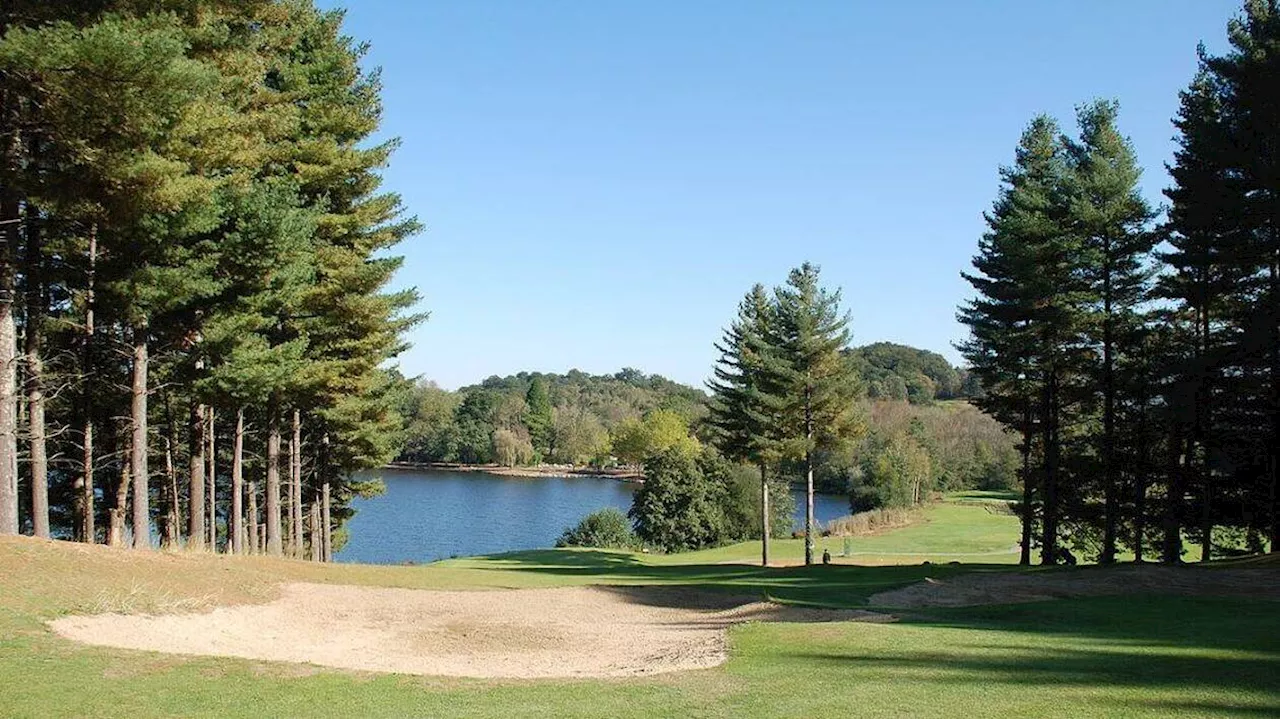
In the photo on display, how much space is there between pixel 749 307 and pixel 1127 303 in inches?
698

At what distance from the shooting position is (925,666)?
886 cm

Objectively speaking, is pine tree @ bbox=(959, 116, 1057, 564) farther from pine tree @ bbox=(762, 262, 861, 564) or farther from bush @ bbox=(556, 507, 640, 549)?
bush @ bbox=(556, 507, 640, 549)

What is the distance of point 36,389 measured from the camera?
14.8 metres

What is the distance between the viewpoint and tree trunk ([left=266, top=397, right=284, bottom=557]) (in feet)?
75.8

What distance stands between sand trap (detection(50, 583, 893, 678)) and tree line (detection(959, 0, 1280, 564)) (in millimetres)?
14442

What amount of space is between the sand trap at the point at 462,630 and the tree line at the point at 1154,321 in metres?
14.4

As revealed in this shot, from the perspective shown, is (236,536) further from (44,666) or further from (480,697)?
(480,697)

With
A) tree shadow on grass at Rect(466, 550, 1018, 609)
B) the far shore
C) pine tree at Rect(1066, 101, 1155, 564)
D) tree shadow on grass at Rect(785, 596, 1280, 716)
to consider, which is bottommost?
the far shore

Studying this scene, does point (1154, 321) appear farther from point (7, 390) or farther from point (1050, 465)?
point (7, 390)

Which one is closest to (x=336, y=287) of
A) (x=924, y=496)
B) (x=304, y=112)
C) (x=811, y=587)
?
(x=304, y=112)

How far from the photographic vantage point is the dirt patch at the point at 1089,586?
15.6 m

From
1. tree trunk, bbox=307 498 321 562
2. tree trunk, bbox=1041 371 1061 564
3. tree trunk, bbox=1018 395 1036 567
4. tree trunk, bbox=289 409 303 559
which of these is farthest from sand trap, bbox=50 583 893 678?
tree trunk, bbox=1018 395 1036 567

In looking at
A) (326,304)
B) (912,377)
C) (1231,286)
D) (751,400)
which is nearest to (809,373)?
(751,400)

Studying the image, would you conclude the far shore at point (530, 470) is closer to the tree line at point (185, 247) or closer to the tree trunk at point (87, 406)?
the tree line at point (185, 247)
